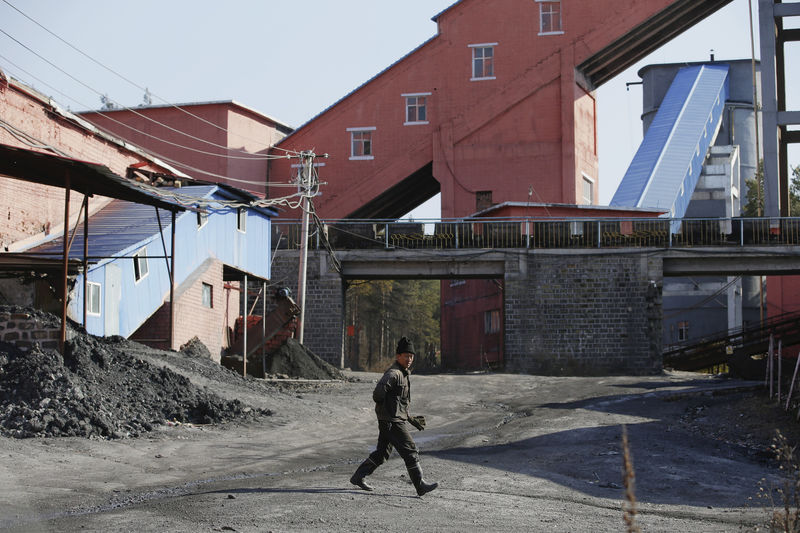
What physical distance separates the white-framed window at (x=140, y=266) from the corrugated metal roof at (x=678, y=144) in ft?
90.0

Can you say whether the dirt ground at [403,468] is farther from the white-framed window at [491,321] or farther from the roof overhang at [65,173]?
the white-framed window at [491,321]

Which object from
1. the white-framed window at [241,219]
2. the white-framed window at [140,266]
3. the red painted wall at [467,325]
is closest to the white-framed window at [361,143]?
the red painted wall at [467,325]

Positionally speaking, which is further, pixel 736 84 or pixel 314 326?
pixel 736 84

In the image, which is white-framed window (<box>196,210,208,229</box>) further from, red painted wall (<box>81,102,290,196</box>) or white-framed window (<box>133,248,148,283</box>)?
red painted wall (<box>81,102,290,196</box>)

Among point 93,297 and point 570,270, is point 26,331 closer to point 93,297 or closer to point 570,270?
point 93,297

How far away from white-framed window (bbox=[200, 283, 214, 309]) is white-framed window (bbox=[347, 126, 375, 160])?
1912cm

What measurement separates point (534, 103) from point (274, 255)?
15.4m

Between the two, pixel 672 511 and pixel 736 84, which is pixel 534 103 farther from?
pixel 672 511

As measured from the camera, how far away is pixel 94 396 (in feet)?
52.5

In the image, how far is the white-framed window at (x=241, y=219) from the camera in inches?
1205

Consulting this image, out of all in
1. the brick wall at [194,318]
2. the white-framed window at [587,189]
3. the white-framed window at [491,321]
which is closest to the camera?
the brick wall at [194,318]

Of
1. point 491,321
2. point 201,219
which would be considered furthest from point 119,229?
point 491,321

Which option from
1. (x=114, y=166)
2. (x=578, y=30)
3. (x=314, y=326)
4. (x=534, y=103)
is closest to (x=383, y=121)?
(x=534, y=103)

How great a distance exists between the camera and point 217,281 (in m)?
29.2
